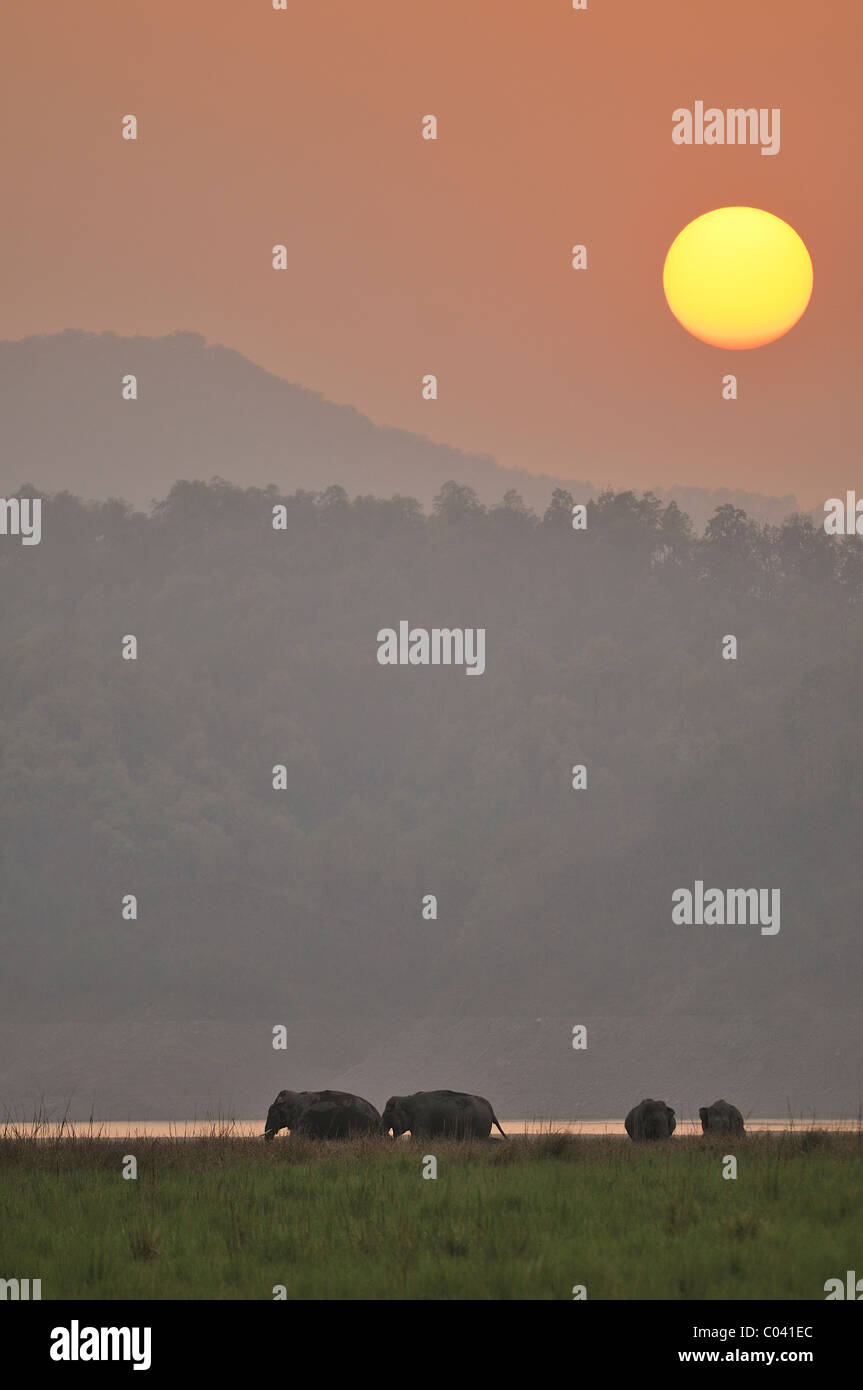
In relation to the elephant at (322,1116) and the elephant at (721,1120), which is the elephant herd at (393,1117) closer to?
the elephant at (322,1116)

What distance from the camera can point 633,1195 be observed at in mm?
21219

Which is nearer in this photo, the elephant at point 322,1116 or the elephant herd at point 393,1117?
the elephant herd at point 393,1117

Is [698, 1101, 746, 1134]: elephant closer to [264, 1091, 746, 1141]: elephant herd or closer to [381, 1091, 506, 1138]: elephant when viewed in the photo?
[264, 1091, 746, 1141]: elephant herd

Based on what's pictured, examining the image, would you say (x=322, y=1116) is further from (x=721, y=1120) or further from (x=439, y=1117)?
(x=721, y=1120)

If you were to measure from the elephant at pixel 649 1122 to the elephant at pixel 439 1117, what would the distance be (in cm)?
243

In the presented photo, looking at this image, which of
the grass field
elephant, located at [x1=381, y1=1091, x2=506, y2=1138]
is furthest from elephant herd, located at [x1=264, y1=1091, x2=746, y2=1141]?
the grass field

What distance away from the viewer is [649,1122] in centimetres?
3225

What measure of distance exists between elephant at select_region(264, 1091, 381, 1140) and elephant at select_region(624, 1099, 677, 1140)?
4.41m

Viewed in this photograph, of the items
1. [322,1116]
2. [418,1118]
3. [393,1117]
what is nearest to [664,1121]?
[418,1118]

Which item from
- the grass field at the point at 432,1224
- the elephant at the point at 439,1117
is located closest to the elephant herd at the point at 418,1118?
the elephant at the point at 439,1117

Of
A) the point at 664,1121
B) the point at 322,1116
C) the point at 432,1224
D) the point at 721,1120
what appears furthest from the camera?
the point at 664,1121

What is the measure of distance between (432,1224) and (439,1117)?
12938 millimetres

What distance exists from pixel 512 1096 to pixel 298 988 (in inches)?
1779

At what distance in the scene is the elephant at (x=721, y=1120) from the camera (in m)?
32.2
